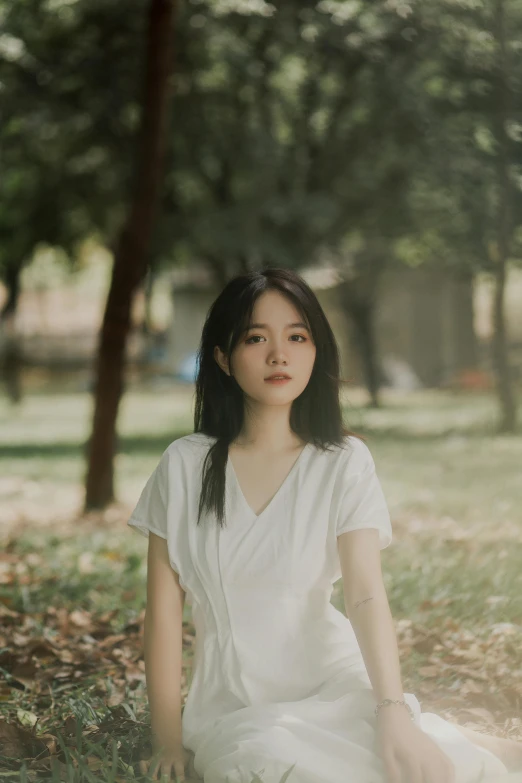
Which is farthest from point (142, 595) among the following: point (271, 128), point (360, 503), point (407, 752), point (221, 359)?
point (271, 128)

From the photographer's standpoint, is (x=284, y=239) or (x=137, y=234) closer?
(x=137, y=234)

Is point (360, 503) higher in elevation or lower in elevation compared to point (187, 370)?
lower

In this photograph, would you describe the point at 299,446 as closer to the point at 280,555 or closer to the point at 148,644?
the point at 280,555

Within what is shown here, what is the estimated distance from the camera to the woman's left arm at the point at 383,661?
249cm

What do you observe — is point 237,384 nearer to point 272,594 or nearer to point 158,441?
point 272,594

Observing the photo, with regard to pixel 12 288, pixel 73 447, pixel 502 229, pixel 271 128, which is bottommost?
pixel 73 447

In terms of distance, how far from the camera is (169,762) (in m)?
2.84

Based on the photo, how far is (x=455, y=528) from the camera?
7.49 meters

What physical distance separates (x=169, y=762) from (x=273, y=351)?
1.11 meters

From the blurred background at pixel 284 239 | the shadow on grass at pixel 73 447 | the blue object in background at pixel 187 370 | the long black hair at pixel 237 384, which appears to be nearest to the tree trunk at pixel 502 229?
the blurred background at pixel 284 239

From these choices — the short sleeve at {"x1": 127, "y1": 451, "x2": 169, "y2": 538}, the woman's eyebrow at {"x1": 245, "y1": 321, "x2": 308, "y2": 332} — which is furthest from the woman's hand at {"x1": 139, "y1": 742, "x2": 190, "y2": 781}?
the woman's eyebrow at {"x1": 245, "y1": 321, "x2": 308, "y2": 332}

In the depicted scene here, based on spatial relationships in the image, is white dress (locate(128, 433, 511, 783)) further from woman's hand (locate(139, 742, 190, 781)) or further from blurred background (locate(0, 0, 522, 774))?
blurred background (locate(0, 0, 522, 774))

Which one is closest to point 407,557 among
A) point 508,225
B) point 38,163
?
point 508,225

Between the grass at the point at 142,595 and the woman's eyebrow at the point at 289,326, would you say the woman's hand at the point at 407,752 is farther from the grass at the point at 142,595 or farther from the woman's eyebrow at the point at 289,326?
the woman's eyebrow at the point at 289,326
